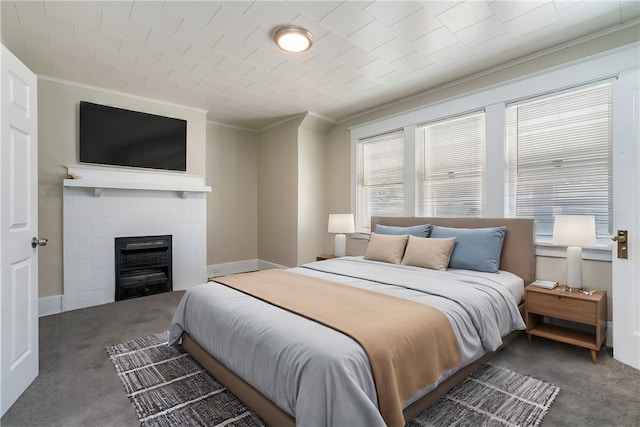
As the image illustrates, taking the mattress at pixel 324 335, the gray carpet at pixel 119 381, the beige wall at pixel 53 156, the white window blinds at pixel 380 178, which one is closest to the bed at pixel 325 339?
the mattress at pixel 324 335

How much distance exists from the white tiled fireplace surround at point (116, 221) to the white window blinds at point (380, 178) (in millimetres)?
2489

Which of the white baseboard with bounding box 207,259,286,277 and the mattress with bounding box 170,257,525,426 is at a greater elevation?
the mattress with bounding box 170,257,525,426

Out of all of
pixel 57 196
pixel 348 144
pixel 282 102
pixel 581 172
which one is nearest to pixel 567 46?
pixel 581 172

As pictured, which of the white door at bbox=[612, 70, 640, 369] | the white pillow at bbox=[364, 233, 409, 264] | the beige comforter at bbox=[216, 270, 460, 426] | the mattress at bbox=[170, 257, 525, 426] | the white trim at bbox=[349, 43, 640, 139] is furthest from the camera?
the white pillow at bbox=[364, 233, 409, 264]

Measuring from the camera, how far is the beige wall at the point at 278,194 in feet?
16.4

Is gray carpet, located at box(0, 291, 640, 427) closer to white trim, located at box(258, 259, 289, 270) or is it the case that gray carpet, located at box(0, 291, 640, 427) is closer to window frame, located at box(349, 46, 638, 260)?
window frame, located at box(349, 46, 638, 260)

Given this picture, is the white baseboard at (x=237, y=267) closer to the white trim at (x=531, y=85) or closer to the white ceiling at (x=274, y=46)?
the white ceiling at (x=274, y=46)

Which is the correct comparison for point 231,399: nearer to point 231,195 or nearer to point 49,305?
point 49,305

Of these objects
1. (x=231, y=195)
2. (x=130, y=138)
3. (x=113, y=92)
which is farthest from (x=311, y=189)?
(x=113, y=92)

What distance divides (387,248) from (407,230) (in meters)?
0.41

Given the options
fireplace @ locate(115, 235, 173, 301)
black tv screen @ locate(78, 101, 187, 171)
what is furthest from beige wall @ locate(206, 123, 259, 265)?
fireplace @ locate(115, 235, 173, 301)

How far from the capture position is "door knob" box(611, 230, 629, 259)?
2273mm

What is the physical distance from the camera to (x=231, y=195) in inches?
220

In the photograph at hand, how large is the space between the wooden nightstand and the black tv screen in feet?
15.0
